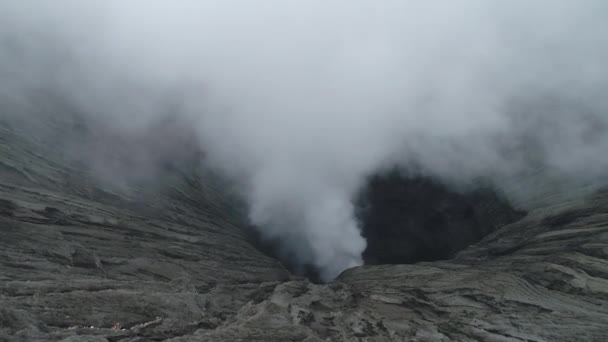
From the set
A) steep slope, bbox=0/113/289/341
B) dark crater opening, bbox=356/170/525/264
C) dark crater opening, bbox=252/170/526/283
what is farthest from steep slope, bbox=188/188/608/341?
dark crater opening, bbox=252/170/526/283

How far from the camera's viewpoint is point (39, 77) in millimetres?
44062

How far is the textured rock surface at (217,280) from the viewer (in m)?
19.7

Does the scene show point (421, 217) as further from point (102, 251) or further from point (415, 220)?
point (102, 251)

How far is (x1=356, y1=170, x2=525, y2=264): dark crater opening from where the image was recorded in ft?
166

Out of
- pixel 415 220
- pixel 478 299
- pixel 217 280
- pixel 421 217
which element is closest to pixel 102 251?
pixel 217 280

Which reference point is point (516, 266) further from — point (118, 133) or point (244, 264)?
point (118, 133)

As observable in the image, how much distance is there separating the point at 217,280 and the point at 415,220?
39.5 metres

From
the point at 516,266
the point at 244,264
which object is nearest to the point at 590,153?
the point at 516,266

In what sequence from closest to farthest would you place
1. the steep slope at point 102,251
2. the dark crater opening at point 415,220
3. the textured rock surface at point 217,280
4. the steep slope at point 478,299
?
the steep slope at point 102,251 → the textured rock surface at point 217,280 → the steep slope at point 478,299 → the dark crater opening at point 415,220

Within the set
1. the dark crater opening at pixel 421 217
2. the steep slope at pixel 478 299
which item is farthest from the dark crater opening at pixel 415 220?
the steep slope at pixel 478 299

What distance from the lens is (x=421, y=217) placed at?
199 ft

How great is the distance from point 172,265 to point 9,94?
2385cm

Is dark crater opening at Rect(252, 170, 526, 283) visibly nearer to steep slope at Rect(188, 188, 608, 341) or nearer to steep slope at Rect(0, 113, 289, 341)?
steep slope at Rect(188, 188, 608, 341)

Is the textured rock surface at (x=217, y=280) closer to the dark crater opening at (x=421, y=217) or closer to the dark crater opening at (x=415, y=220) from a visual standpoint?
the dark crater opening at (x=421, y=217)
